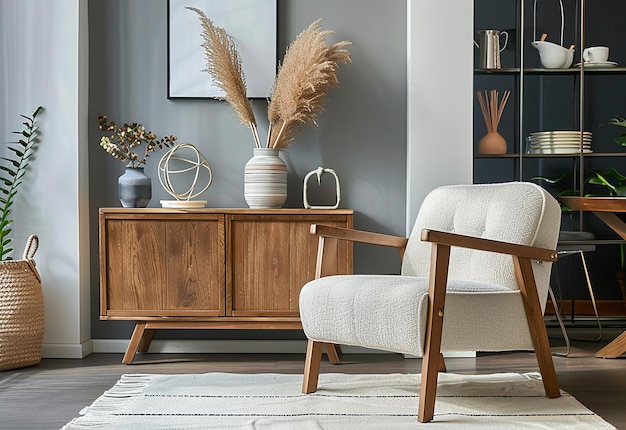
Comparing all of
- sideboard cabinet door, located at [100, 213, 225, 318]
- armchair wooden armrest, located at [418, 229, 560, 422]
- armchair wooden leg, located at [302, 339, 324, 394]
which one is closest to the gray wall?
sideboard cabinet door, located at [100, 213, 225, 318]

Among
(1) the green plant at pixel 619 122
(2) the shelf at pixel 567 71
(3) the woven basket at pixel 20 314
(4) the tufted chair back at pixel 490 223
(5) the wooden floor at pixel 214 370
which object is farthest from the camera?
(1) the green plant at pixel 619 122

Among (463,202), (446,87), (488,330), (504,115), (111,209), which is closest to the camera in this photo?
(488,330)

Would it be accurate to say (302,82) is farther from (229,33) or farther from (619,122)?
(619,122)

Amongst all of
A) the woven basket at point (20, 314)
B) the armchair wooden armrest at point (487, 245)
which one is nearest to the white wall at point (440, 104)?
the armchair wooden armrest at point (487, 245)

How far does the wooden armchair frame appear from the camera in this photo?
2.44 metres

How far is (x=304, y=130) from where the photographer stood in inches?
154

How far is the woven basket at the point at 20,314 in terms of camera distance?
341 cm

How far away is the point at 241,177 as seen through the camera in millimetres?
3932

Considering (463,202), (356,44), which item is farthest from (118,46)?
(463,202)

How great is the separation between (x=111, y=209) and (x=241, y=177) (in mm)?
685

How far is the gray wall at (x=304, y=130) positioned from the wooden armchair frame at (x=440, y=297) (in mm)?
722

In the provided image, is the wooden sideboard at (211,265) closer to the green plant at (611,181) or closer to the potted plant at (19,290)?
the potted plant at (19,290)

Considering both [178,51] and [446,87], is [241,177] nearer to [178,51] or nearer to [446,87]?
[178,51]

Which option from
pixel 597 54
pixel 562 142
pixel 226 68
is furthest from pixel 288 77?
pixel 597 54
